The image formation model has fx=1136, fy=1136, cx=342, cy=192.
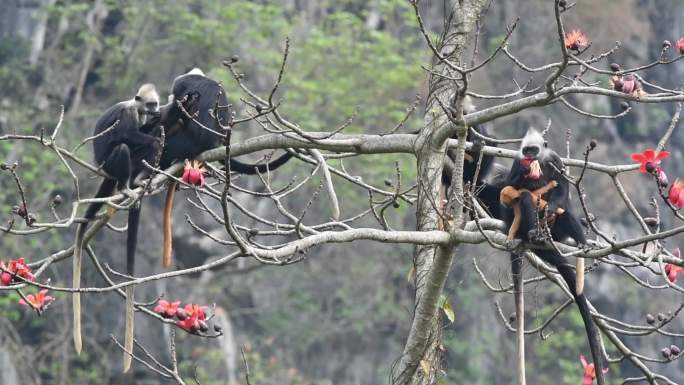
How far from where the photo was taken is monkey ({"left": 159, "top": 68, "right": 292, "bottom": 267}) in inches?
203

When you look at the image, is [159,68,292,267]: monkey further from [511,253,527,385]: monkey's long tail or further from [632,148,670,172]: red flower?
[632,148,670,172]: red flower

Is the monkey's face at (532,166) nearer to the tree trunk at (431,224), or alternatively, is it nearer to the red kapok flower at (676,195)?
the tree trunk at (431,224)

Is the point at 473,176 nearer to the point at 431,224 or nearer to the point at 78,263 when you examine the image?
the point at 431,224

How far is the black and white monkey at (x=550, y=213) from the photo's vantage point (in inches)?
169

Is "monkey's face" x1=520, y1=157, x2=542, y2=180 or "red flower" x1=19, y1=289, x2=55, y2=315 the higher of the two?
"monkey's face" x1=520, y1=157, x2=542, y2=180

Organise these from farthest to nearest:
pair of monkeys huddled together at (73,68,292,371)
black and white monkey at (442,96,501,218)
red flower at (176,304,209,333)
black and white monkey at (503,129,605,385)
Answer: pair of monkeys huddled together at (73,68,292,371) < black and white monkey at (442,96,501,218) < black and white monkey at (503,129,605,385) < red flower at (176,304,209,333)

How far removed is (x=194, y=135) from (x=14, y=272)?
1774 millimetres

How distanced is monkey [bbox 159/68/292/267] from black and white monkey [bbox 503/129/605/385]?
1.08m

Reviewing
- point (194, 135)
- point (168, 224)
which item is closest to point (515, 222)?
point (168, 224)

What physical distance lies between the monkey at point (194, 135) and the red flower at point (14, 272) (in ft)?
3.68

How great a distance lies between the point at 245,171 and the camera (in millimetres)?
5199

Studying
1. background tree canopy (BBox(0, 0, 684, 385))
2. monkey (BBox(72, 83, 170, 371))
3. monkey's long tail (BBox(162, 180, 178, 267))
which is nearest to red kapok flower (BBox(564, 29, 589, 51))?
monkey's long tail (BBox(162, 180, 178, 267))

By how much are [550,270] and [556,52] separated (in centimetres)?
1303

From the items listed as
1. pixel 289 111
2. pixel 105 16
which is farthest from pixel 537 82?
pixel 105 16
